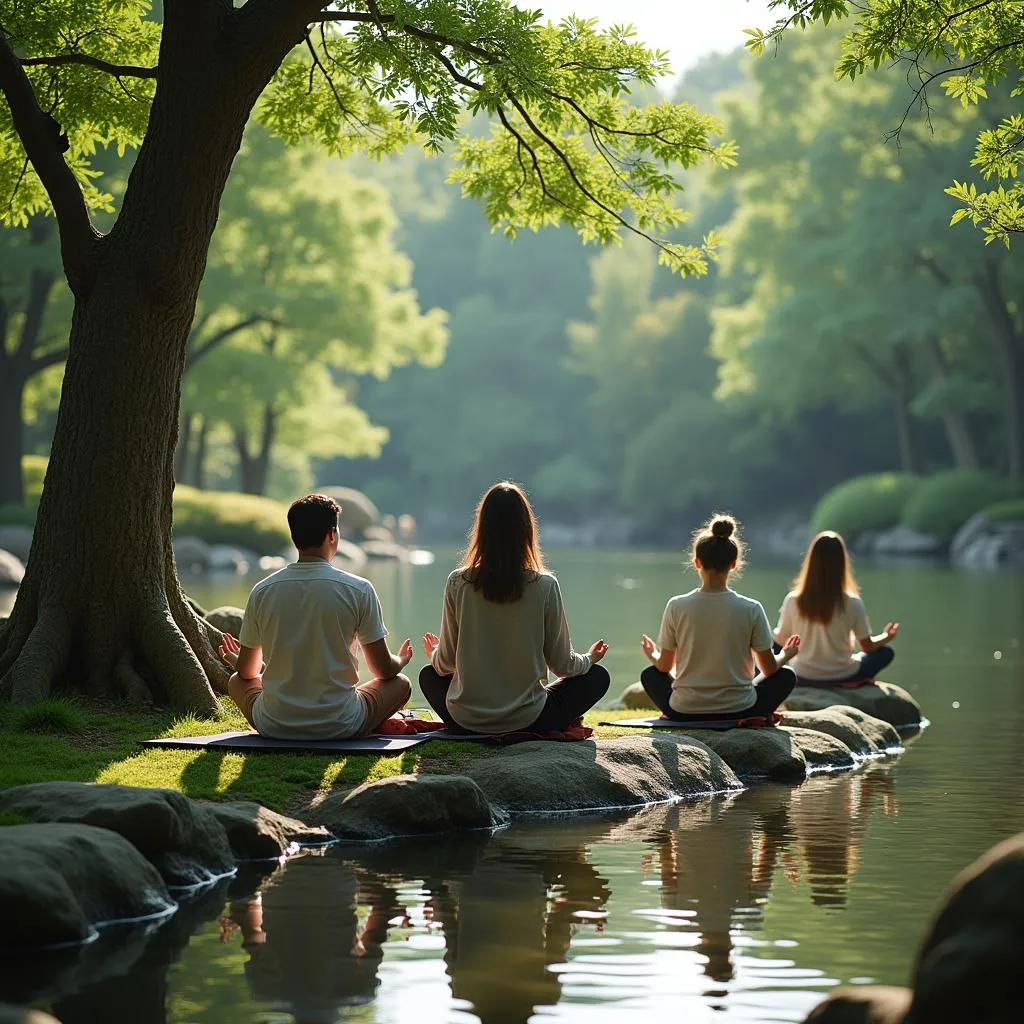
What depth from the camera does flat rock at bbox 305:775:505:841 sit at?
711 centimetres

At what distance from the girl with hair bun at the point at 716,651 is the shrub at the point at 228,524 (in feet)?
85.5

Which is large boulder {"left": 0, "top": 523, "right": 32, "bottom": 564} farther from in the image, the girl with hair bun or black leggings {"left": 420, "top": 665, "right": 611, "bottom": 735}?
black leggings {"left": 420, "top": 665, "right": 611, "bottom": 735}

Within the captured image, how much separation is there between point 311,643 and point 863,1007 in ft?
14.1

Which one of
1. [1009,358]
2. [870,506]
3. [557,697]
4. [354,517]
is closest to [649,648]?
[557,697]

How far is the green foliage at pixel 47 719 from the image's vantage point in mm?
8438

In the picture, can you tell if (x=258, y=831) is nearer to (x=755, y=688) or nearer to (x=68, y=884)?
(x=68, y=884)

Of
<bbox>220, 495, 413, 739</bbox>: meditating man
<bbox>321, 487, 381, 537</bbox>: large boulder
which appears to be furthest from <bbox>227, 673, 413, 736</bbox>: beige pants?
<bbox>321, 487, 381, 537</bbox>: large boulder

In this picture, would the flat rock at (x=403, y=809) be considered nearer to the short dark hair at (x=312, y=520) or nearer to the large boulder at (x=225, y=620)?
the short dark hair at (x=312, y=520)

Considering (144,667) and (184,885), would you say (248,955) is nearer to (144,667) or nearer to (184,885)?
(184,885)

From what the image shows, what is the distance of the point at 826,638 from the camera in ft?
38.4

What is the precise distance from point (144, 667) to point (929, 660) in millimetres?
9586

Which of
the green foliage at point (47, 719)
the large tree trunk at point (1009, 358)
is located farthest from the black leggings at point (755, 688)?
→ the large tree trunk at point (1009, 358)

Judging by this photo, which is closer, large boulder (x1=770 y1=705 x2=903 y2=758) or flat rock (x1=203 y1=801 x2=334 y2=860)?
flat rock (x1=203 y1=801 x2=334 y2=860)

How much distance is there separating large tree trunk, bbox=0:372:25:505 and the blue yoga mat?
925 inches
